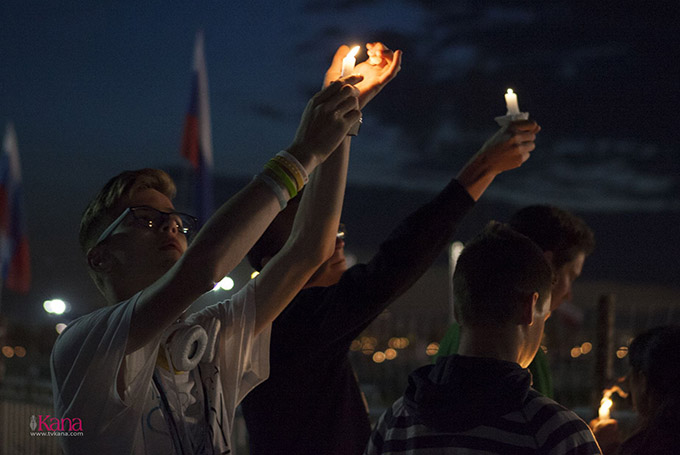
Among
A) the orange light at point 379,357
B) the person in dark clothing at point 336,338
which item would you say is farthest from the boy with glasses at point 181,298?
the orange light at point 379,357

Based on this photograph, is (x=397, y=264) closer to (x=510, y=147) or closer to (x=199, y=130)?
(x=510, y=147)

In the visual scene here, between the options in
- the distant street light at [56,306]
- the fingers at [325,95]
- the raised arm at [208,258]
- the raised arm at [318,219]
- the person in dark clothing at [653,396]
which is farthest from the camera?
the distant street light at [56,306]

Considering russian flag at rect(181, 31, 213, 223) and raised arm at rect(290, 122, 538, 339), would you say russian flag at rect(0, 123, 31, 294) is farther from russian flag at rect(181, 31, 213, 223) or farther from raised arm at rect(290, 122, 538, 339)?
raised arm at rect(290, 122, 538, 339)

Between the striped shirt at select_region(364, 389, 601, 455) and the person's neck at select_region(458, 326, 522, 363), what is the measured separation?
0.15m

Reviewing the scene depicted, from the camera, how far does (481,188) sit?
276 cm

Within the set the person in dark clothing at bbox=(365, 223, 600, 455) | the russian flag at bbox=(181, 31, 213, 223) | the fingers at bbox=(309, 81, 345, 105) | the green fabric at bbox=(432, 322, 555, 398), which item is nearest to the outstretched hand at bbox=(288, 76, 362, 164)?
the fingers at bbox=(309, 81, 345, 105)

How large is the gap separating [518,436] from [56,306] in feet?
11.6

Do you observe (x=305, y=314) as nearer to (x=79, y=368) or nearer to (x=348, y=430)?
(x=348, y=430)

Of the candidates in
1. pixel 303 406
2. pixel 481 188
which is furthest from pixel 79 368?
pixel 481 188

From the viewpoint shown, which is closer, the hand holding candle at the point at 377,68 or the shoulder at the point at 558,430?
the shoulder at the point at 558,430

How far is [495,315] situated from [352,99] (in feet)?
2.57

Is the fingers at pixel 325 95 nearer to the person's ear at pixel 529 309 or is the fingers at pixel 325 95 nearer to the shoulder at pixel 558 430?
the person's ear at pixel 529 309

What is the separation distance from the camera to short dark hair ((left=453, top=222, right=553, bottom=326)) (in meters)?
2.16

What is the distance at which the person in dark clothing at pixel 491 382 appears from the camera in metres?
1.91
